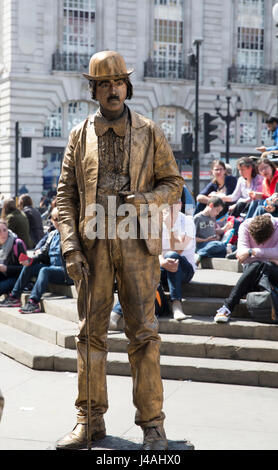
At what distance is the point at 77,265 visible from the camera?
4293 millimetres

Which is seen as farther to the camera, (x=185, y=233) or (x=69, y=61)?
(x=69, y=61)

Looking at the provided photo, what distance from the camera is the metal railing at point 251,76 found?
135ft

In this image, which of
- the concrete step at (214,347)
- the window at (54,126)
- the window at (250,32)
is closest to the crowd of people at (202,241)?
the concrete step at (214,347)

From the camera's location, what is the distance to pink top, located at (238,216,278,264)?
287 inches

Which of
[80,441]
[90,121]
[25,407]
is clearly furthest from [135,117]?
[25,407]

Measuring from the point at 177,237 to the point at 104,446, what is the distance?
3.76 meters

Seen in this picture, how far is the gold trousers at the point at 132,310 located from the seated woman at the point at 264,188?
5.37 meters

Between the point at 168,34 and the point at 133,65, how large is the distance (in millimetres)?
3019

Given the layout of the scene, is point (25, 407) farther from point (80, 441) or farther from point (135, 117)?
point (135, 117)

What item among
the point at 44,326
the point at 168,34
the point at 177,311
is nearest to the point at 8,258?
the point at 44,326

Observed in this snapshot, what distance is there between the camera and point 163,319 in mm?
7398

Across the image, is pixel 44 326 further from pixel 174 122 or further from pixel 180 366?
pixel 174 122

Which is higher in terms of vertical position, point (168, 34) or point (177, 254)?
point (168, 34)

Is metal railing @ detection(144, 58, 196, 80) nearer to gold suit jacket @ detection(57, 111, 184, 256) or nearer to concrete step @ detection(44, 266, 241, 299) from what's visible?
concrete step @ detection(44, 266, 241, 299)
